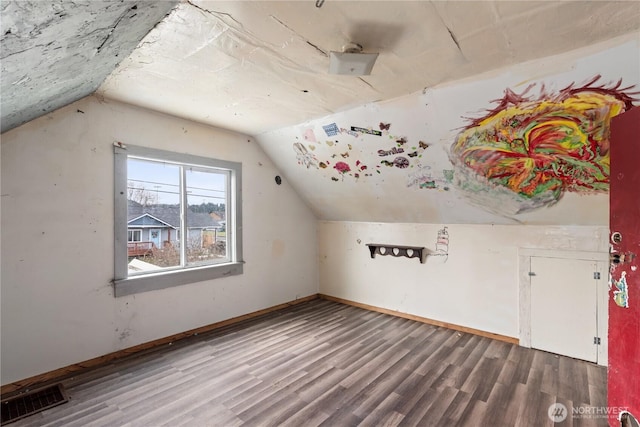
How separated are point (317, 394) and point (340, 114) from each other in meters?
2.30

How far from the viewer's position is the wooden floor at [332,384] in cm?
187

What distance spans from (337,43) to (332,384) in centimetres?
231

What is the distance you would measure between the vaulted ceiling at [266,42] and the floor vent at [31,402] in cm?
184

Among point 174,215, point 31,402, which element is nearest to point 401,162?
point 174,215

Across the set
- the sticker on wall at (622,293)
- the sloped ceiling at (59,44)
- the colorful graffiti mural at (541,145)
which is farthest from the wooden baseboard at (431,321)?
the sloped ceiling at (59,44)

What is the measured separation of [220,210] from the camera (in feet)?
11.7

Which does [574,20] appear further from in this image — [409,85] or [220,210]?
[220,210]

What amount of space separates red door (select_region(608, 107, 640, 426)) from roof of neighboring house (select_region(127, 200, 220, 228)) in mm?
3452

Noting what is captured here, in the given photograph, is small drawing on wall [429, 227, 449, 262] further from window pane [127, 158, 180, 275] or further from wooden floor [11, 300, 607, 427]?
window pane [127, 158, 180, 275]

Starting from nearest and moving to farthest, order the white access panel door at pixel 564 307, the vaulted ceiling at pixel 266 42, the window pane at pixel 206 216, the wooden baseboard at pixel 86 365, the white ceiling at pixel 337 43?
the vaulted ceiling at pixel 266 42, the white ceiling at pixel 337 43, the wooden baseboard at pixel 86 365, the white access panel door at pixel 564 307, the window pane at pixel 206 216

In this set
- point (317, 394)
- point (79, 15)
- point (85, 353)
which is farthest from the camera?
point (85, 353)

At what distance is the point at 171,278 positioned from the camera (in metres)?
2.98

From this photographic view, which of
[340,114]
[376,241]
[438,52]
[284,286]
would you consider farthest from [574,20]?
[284,286]

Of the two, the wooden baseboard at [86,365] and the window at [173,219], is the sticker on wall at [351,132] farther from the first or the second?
the wooden baseboard at [86,365]
